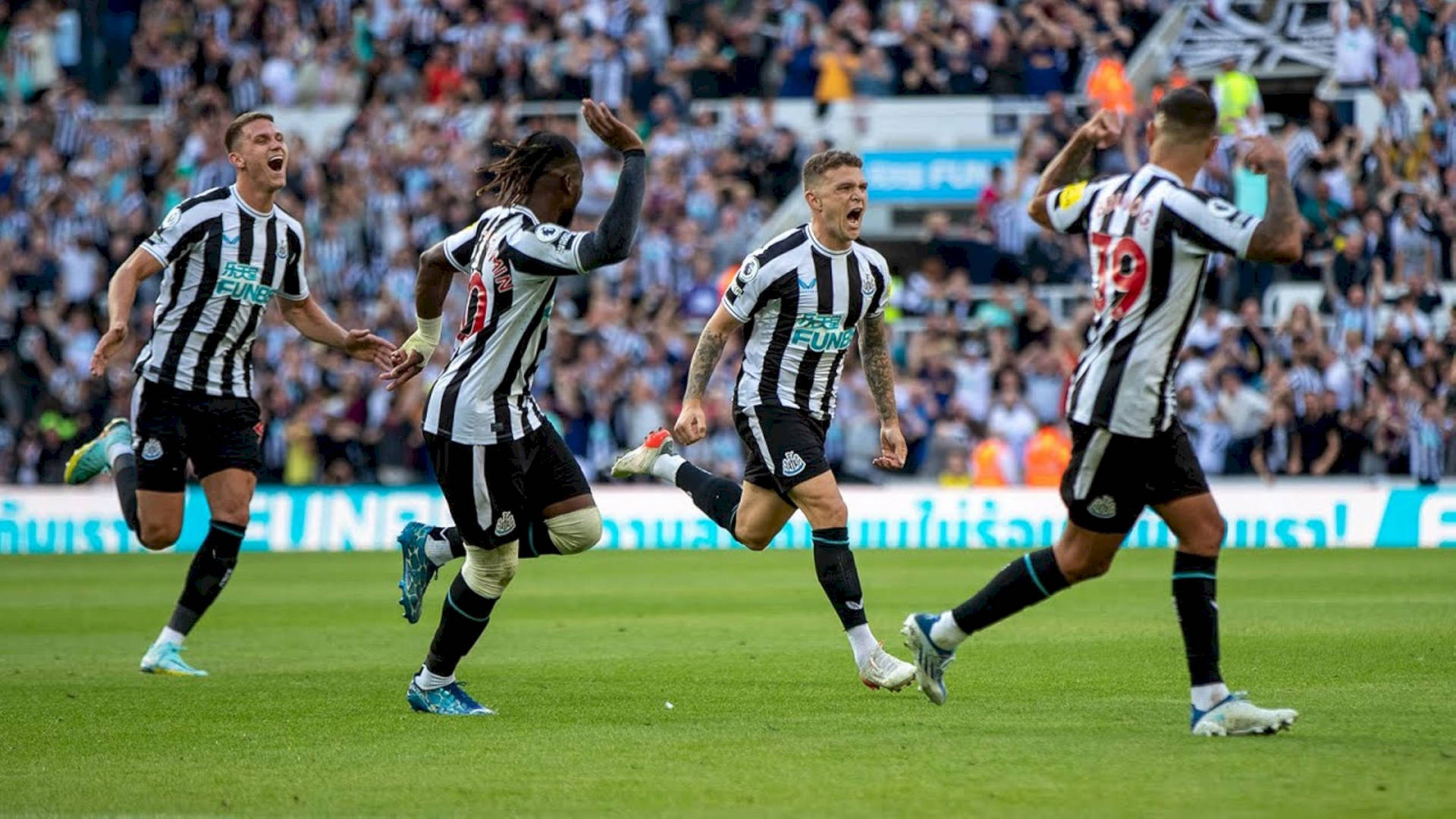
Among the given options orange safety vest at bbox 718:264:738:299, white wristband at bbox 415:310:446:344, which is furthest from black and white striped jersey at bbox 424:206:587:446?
orange safety vest at bbox 718:264:738:299

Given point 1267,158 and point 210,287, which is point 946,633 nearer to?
point 1267,158

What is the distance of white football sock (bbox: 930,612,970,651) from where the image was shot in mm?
7957

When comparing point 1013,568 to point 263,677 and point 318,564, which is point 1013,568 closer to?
point 263,677

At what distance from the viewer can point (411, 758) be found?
7.13 m

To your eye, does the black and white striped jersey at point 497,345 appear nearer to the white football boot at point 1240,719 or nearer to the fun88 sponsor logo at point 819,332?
the fun88 sponsor logo at point 819,332

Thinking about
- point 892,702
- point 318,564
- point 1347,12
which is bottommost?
point 318,564

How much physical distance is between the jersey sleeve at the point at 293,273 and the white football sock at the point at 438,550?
191 cm

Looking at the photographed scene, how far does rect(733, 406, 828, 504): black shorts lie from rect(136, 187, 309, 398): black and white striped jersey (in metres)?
2.81

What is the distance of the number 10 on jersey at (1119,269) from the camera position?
24.0 ft

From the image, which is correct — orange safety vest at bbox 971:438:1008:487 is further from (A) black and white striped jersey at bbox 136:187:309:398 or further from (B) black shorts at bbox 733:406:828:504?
(A) black and white striped jersey at bbox 136:187:309:398

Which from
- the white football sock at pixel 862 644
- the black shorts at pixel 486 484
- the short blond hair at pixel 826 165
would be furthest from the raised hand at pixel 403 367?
the white football sock at pixel 862 644

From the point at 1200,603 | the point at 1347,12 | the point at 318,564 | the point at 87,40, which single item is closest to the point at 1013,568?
the point at 1200,603

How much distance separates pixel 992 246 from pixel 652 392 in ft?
16.0

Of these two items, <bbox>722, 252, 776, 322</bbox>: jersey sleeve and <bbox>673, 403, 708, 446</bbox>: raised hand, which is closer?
<bbox>673, 403, 708, 446</bbox>: raised hand
